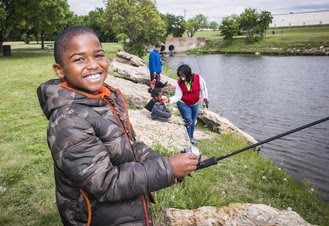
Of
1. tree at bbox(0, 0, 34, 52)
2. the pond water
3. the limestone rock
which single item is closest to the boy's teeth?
the pond water

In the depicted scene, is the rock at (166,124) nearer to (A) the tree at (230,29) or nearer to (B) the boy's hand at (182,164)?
(B) the boy's hand at (182,164)

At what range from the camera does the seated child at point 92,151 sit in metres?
1.69

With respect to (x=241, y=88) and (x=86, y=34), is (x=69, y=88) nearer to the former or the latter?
(x=86, y=34)

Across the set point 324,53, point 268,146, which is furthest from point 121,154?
point 324,53

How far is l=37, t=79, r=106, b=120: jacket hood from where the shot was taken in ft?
5.84

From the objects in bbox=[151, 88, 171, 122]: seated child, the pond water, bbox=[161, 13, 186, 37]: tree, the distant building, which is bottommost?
the pond water

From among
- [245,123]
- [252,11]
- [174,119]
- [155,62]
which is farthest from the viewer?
[252,11]

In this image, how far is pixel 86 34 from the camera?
193 cm

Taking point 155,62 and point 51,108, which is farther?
point 155,62

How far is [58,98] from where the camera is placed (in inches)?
70.4

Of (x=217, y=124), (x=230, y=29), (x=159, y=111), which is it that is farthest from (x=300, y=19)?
(x=159, y=111)

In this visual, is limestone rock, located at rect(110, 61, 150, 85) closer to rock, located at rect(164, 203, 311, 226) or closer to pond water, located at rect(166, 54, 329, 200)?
pond water, located at rect(166, 54, 329, 200)

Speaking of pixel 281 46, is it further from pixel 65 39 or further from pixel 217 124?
pixel 65 39

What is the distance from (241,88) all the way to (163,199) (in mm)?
19548
